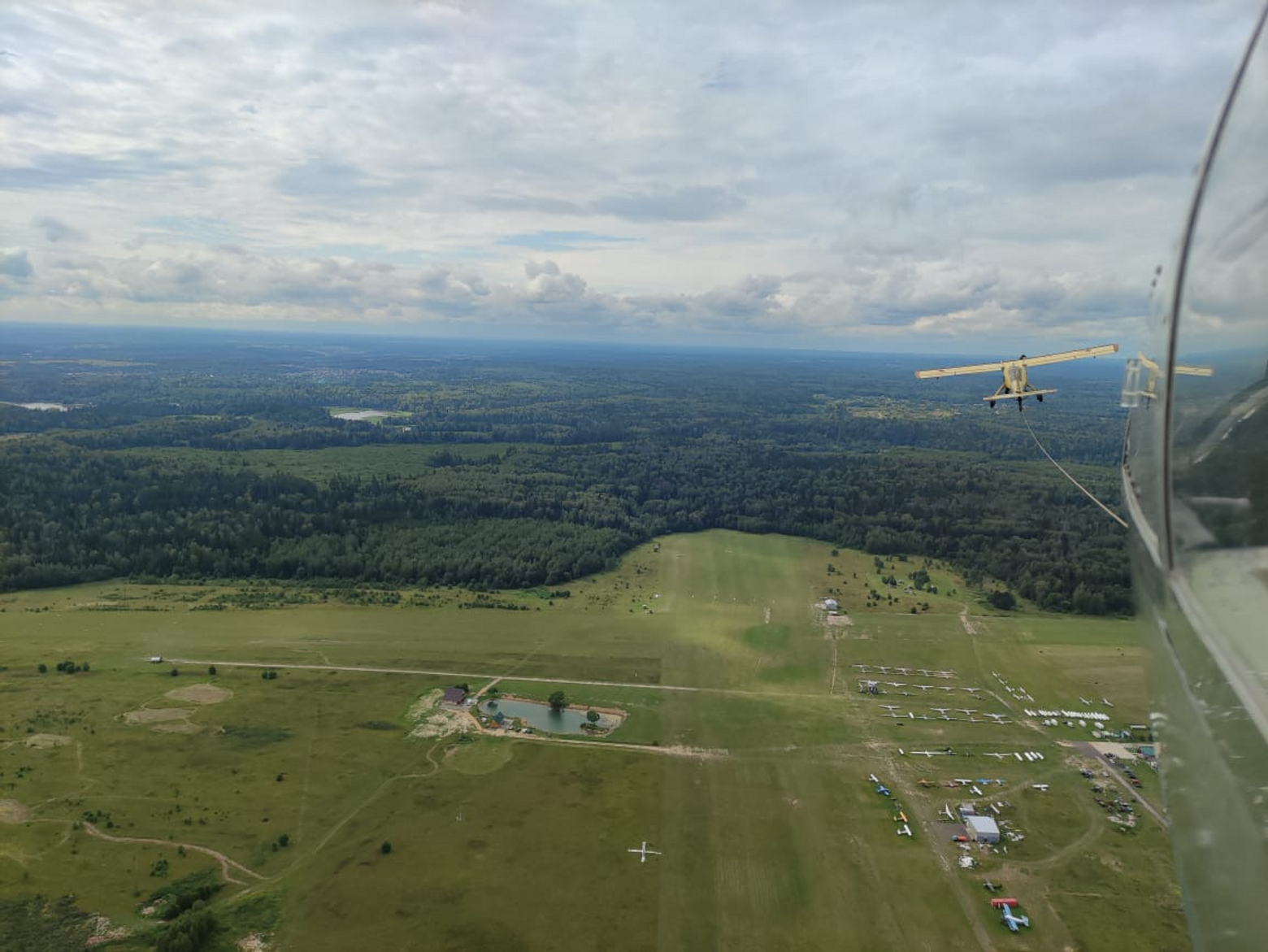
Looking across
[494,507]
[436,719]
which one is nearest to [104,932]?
[436,719]

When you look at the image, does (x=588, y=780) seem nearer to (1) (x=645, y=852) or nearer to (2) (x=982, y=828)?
(1) (x=645, y=852)

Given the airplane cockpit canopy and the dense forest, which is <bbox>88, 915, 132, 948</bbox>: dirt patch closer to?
the airplane cockpit canopy

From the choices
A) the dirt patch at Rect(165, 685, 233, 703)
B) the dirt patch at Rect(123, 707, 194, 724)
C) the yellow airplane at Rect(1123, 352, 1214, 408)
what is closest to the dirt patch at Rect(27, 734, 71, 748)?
the dirt patch at Rect(123, 707, 194, 724)

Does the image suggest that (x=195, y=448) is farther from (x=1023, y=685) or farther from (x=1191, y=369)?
(x=1191, y=369)

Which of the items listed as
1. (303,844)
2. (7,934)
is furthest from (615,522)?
(7,934)

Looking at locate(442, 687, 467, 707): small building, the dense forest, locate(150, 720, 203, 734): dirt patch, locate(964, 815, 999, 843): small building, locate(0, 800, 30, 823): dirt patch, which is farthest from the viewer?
the dense forest
